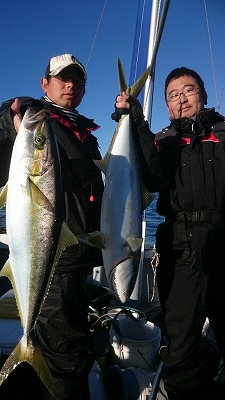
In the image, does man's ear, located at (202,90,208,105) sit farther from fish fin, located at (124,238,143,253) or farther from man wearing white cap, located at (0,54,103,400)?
fish fin, located at (124,238,143,253)

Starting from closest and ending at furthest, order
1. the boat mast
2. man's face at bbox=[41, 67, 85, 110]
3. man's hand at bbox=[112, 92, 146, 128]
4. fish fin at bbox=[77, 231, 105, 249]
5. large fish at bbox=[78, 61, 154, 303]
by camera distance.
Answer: fish fin at bbox=[77, 231, 105, 249]
large fish at bbox=[78, 61, 154, 303]
man's hand at bbox=[112, 92, 146, 128]
man's face at bbox=[41, 67, 85, 110]
the boat mast

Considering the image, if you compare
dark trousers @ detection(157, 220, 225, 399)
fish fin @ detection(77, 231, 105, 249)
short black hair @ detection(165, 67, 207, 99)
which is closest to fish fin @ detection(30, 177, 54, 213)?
fish fin @ detection(77, 231, 105, 249)

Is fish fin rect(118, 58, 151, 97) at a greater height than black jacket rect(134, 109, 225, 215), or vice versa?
fish fin rect(118, 58, 151, 97)

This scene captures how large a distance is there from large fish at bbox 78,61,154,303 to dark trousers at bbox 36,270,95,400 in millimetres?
376

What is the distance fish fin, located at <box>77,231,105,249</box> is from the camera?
224 centimetres

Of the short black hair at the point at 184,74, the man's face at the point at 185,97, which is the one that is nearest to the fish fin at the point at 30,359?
the man's face at the point at 185,97

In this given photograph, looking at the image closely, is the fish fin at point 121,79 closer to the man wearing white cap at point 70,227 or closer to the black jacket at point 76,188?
the man wearing white cap at point 70,227

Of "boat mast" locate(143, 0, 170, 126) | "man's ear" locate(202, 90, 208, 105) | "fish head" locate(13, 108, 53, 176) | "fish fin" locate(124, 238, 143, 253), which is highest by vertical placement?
"boat mast" locate(143, 0, 170, 126)

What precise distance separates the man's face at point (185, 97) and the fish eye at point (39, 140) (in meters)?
1.85

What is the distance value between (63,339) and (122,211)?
1127mm

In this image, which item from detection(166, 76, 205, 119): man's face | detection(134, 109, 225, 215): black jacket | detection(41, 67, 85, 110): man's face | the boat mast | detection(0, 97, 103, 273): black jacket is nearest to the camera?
detection(0, 97, 103, 273): black jacket

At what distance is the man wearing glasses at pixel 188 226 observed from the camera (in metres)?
2.89

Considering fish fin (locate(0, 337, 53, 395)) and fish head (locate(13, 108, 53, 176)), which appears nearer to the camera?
fish head (locate(13, 108, 53, 176))

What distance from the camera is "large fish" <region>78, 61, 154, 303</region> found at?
245 cm
